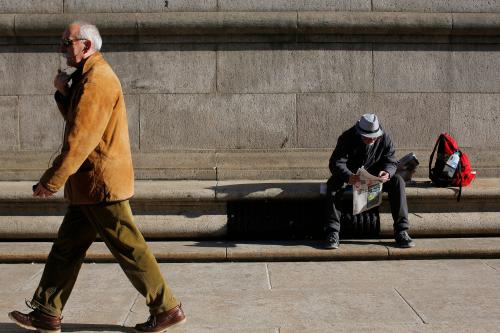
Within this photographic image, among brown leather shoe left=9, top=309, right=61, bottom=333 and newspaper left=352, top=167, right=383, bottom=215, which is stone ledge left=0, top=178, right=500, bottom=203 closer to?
newspaper left=352, top=167, right=383, bottom=215

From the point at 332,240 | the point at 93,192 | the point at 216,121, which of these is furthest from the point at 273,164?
the point at 93,192

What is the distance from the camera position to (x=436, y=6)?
784cm

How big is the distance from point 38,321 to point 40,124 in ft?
13.0

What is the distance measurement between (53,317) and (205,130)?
12.7 ft

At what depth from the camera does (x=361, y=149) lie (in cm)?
664

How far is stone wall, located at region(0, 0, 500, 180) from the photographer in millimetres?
7637

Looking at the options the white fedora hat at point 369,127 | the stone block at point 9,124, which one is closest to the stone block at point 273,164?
the white fedora hat at point 369,127

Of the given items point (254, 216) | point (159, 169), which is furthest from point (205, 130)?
point (254, 216)

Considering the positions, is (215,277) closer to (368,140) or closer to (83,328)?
(83,328)

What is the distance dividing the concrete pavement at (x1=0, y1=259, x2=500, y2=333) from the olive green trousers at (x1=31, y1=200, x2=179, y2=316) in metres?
0.30

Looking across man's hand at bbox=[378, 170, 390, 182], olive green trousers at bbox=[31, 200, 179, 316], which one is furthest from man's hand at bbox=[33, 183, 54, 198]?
man's hand at bbox=[378, 170, 390, 182]

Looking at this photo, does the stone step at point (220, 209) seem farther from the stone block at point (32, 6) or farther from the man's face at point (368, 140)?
the stone block at point (32, 6)

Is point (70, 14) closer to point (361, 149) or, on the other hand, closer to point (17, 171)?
point (17, 171)

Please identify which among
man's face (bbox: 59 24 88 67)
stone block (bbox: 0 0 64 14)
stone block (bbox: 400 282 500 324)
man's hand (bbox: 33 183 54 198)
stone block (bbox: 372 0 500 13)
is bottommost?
stone block (bbox: 400 282 500 324)
